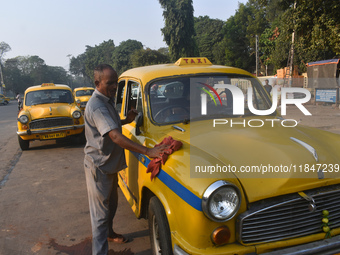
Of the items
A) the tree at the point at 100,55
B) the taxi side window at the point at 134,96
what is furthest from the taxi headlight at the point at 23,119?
the tree at the point at 100,55

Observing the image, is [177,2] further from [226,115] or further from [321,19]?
[226,115]

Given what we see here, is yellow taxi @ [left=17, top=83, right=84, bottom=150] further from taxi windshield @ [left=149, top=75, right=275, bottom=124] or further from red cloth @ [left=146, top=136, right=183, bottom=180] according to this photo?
red cloth @ [left=146, top=136, right=183, bottom=180]

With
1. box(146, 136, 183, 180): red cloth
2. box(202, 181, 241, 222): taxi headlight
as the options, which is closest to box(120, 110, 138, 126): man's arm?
box(146, 136, 183, 180): red cloth

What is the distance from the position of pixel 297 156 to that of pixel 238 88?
151 centimetres

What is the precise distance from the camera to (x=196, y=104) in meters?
3.43

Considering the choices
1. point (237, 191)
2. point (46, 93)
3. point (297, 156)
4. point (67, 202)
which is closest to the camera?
point (237, 191)

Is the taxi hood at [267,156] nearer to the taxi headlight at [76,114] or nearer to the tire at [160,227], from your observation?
the tire at [160,227]

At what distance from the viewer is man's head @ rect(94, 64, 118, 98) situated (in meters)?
2.77

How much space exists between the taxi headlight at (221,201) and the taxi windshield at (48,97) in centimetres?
827

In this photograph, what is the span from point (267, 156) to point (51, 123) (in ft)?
23.6

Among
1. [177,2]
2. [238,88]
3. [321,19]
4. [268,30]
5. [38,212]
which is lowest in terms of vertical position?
[38,212]

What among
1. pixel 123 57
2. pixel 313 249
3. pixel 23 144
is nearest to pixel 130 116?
pixel 313 249

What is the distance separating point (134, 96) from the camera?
385 cm

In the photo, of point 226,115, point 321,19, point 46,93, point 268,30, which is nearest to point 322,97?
point 321,19
